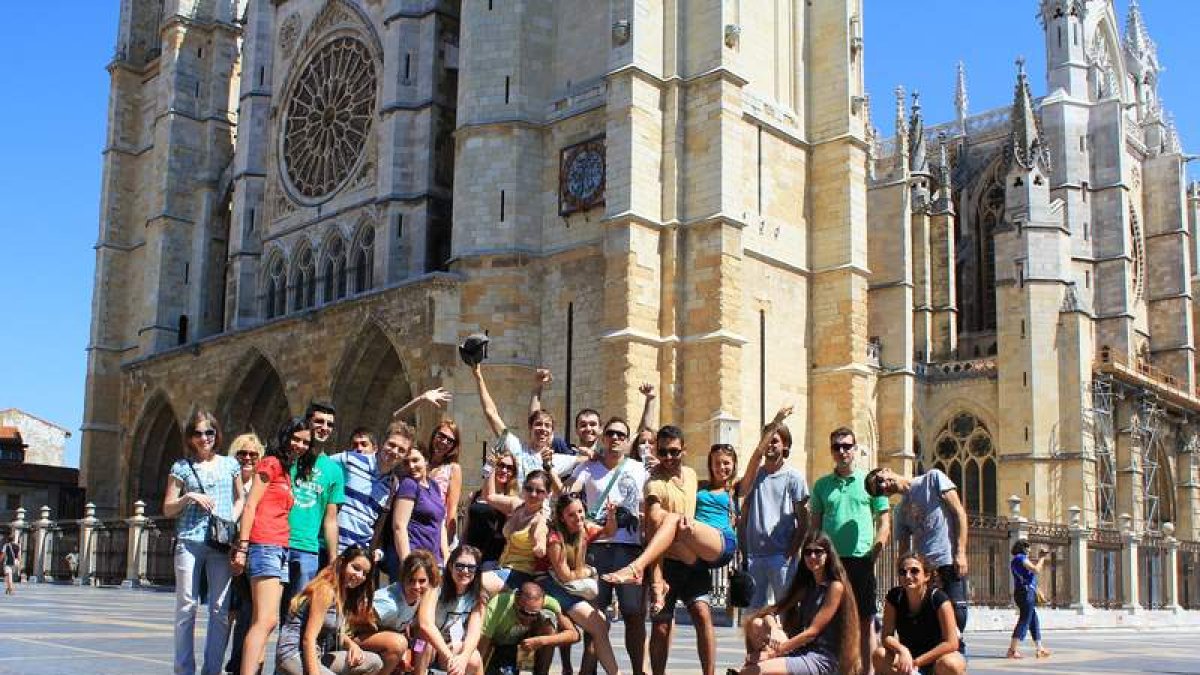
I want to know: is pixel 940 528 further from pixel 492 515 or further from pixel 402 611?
pixel 402 611

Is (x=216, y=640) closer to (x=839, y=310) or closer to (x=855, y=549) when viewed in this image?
(x=855, y=549)

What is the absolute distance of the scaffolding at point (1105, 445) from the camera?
30266mm

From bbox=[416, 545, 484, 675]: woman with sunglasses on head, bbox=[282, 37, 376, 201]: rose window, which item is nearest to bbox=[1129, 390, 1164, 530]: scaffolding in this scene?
bbox=[282, 37, 376, 201]: rose window

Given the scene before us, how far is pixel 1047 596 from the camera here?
21.8m

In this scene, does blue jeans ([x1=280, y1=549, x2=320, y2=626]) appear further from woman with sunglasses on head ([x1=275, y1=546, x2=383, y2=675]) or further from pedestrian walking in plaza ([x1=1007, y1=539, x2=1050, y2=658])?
pedestrian walking in plaza ([x1=1007, y1=539, x2=1050, y2=658])

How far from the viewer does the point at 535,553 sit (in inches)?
274

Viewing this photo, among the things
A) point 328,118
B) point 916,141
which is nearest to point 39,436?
point 328,118

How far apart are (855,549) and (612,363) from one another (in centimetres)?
1285

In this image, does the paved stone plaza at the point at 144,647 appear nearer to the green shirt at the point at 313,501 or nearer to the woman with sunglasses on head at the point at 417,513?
the green shirt at the point at 313,501

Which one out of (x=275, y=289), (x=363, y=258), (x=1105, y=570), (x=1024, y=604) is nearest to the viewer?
(x=1024, y=604)

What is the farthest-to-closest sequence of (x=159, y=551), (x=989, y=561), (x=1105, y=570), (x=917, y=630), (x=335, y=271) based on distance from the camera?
(x=335, y=271) → (x=159, y=551) → (x=1105, y=570) → (x=989, y=561) → (x=917, y=630)

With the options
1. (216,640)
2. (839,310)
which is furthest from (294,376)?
(216,640)

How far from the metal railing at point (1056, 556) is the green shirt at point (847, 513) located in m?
14.2

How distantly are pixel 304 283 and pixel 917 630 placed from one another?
22.9m
